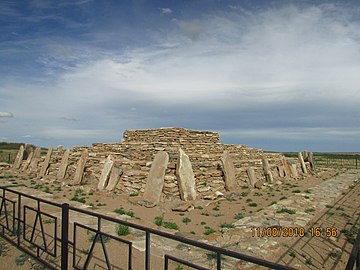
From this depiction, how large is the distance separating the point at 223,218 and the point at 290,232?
88.0 inches

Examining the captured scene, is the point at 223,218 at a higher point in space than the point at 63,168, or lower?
lower

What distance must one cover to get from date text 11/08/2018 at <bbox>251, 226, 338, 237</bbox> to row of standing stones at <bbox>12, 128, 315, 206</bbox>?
3.84 m

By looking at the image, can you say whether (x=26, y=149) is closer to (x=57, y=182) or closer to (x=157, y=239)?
(x=57, y=182)

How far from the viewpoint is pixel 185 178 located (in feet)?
34.0

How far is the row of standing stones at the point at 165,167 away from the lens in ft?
34.1

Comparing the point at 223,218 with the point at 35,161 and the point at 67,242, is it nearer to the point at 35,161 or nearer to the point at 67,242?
the point at 67,242

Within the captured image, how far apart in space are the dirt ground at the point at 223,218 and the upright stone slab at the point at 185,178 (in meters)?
0.43

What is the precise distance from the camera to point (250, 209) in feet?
31.1

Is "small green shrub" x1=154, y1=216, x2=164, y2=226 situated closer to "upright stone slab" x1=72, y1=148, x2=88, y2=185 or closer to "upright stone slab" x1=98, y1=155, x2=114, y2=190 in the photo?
"upright stone slab" x1=98, y1=155, x2=114, y2=190

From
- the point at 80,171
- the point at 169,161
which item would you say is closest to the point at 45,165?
the point at 80,171

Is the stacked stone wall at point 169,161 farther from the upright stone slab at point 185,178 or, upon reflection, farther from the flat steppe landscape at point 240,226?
the flat steppe landscape at point 240,226

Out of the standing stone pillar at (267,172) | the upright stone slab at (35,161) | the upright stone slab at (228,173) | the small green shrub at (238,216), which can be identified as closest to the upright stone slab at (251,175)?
the standing stone pillar at (267,172)

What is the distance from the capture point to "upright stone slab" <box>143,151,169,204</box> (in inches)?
389

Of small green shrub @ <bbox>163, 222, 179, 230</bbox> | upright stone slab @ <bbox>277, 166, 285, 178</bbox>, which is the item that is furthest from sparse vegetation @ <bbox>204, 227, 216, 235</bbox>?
upright stone slab @ <bbox>277, 166, 285, 178</bbox>
